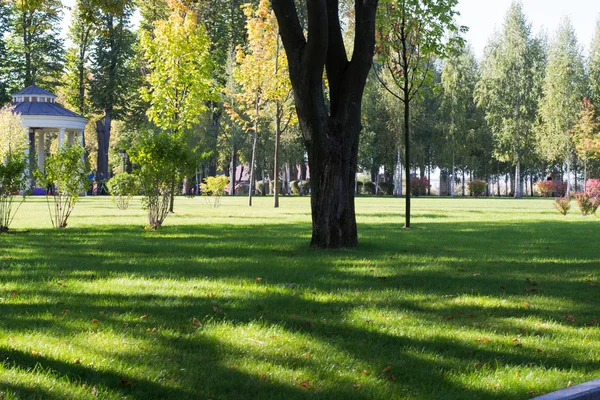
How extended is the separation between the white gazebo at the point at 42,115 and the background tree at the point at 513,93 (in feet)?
121

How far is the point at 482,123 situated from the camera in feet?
219

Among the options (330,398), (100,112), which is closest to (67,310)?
(330,398)

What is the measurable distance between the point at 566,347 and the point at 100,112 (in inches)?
2433

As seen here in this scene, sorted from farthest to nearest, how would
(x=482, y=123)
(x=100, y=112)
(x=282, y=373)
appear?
(x=482, y=123), (x=100, y=112), (x=282, y=373)

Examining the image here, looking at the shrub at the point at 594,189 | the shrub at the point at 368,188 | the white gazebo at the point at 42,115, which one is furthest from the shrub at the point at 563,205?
the shrub at the point at 368,188

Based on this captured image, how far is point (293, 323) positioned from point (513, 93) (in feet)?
202

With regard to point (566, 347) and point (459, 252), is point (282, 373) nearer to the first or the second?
point (566, 347)

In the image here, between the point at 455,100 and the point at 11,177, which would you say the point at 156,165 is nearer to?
the point at 11,177

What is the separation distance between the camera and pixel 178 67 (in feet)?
84.1

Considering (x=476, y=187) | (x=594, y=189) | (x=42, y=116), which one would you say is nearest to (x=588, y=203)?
(x=594, y=189)

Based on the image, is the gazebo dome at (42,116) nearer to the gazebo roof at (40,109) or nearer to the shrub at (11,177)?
the gazebo roof at (40,109)

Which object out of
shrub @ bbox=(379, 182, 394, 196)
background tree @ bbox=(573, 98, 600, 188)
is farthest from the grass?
A: shrub @ bbox=(379, 182, 394, 196)

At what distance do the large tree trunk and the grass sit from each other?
2.59 feet

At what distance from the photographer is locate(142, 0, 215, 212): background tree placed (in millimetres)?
25438
